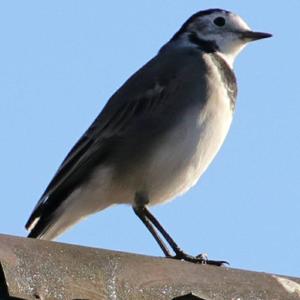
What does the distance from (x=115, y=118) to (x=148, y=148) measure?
46 cm

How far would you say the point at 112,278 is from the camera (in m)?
4.39

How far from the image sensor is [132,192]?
7.40m

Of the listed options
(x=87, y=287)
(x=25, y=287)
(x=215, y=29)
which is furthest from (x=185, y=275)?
(x=215, y=29)

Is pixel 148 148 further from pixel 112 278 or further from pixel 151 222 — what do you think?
pixel 112 278

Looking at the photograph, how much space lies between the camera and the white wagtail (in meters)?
7.19

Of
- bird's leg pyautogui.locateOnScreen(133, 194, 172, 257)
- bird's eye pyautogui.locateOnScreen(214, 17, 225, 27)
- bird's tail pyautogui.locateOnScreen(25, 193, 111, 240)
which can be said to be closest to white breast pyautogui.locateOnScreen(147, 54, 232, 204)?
bird's leg pyautogui.locateOnScreen(133, 194, 172, 257)

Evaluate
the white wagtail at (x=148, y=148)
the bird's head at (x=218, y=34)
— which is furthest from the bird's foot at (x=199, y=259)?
the bird's head at (x=218, y=34)

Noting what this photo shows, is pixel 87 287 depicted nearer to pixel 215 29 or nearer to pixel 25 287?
pixel 25 287

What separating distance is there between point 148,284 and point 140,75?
366 cm

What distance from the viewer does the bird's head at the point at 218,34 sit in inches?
325

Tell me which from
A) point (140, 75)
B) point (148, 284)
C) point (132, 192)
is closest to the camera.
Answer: point (148, 284)

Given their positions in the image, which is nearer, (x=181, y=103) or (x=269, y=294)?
(x=269, y=294)

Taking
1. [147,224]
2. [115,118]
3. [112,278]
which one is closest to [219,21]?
[115,118]

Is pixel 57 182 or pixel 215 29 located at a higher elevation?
pixel 215 29
